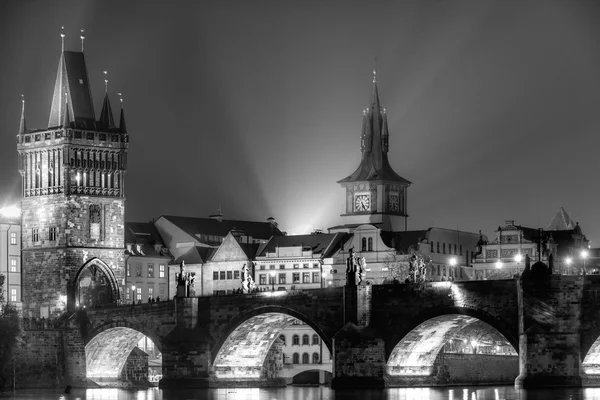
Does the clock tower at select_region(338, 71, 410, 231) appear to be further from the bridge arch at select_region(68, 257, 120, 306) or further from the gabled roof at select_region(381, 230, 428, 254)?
the bridge arch at select_region(68, 257, 120, 306)

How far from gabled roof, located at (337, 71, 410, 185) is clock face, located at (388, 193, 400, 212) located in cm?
149

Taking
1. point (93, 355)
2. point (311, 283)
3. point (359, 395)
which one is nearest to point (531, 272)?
point (359, 395)

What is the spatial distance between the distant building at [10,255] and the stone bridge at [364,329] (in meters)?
12.2

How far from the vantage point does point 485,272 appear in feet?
580

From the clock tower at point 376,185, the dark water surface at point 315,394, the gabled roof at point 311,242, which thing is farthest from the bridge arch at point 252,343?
the clock tower at point 376,185

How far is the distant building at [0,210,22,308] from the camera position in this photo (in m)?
165

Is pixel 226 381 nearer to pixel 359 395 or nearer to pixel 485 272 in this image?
pixel 359 395

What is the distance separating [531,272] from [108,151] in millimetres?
49761

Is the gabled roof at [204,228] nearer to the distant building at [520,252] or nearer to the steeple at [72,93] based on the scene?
the distant building at [520,252]

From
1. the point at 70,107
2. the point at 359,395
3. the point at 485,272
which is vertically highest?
the point at 70,107

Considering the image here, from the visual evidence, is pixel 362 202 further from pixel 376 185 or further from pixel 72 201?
pixel 72 201

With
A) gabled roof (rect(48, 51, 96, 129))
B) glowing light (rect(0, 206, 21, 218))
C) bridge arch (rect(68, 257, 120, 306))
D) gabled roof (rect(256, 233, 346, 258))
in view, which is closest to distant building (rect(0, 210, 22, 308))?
glowing light (rect(0, 206, 21, 218))

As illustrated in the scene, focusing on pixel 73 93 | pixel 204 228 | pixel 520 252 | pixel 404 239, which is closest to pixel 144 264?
pixel 204 228

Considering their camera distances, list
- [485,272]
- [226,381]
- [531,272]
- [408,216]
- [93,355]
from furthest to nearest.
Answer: [408,216] < [485,272] < [93,355] < [226,381] < [531,272]
